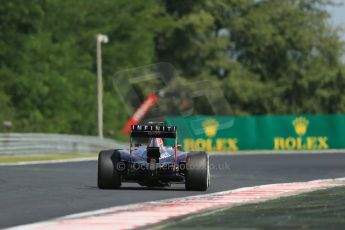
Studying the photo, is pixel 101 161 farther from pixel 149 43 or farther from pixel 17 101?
pixel 149 43

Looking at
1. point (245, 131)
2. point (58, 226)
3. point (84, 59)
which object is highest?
point (84, 59)

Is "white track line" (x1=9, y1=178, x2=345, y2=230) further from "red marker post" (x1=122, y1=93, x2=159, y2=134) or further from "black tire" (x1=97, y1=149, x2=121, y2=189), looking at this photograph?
"red marker post" (x1=122, y1=93, x2=159, y2=134)

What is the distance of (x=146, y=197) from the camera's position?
63.9 feet

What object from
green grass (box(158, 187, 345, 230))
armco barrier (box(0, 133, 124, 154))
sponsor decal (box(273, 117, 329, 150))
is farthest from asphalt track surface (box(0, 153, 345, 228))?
sponsor decal (box(273, 117, 329, 150))

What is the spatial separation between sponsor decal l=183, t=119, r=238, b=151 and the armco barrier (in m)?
4.84

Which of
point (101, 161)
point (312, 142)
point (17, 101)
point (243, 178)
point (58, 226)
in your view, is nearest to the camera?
point (58, 226)

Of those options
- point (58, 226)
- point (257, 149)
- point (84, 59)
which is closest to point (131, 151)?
Result: point (58, 226)

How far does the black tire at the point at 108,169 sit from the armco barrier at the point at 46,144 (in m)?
22.2

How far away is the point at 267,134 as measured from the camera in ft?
185

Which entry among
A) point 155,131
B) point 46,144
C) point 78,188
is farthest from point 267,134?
point 155,131

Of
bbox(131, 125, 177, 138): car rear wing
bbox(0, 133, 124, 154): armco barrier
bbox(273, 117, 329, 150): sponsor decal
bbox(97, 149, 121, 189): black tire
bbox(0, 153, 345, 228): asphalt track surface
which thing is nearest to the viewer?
bbox(0, 153, 345, 228): asphalt track surface

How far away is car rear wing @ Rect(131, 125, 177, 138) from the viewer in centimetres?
2142

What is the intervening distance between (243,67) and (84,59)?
15812 millimetres

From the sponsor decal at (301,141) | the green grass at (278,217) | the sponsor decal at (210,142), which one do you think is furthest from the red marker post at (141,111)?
the green grass at (278,217)
